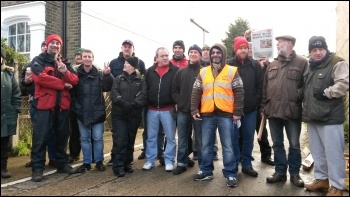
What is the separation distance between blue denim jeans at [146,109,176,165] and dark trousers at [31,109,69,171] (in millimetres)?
1392

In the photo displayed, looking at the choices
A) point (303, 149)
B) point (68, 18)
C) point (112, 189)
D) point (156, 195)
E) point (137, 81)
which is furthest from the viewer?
point (68, 18)

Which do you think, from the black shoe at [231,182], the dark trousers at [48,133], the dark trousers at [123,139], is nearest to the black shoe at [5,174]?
the dark trousers at [48,133]

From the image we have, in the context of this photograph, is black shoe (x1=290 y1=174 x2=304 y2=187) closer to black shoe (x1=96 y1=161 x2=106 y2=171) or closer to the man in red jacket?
black shoe (x1=96 y1=161 x2=106 y2=171)

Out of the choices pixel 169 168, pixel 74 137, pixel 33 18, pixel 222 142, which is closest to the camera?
pixel 222 142

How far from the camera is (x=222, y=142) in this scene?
192 inches

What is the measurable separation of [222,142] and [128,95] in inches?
67.7

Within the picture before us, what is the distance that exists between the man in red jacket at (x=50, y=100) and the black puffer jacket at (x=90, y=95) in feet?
0.58

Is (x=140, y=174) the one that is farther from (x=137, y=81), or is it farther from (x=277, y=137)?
(x=277, y=137)

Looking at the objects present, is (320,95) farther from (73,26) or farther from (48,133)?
(73,26)

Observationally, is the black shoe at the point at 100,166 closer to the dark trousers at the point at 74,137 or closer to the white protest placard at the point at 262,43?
the dark trousers at the point at 74,137

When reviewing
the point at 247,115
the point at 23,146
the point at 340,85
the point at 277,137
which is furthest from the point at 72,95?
the point at 340,85

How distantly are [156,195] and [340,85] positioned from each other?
266 centimetres

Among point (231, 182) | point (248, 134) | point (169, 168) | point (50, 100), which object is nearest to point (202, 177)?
point (231, 182)

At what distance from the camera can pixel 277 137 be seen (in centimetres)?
488
